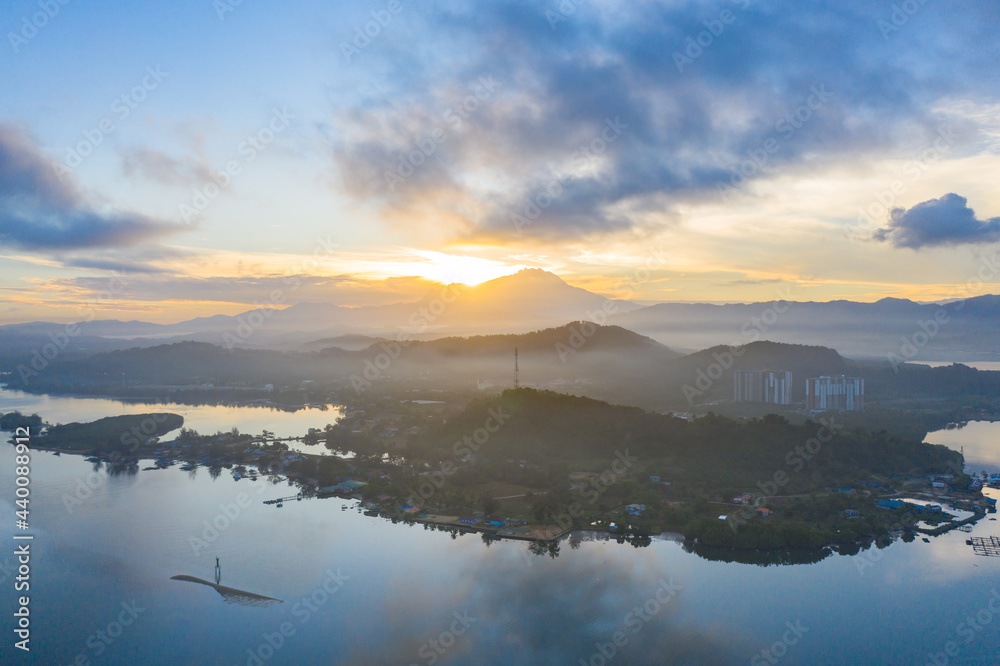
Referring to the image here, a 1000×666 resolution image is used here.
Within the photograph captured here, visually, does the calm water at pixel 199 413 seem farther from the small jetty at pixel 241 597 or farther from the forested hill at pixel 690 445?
the small jetty at pixel 241 597

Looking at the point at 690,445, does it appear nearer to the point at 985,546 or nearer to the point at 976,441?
the point at 985,546

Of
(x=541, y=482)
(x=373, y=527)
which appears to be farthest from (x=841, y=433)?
(x=373, y=527)

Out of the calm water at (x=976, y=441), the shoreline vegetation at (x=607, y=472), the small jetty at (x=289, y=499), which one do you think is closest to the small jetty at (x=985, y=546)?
the shoreline vegetation at (x=607, y=472)

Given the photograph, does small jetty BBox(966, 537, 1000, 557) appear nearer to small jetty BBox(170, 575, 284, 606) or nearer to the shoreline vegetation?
the shoreline vegetation

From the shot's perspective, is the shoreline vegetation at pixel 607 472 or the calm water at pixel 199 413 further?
the calm water at pixel 199 413

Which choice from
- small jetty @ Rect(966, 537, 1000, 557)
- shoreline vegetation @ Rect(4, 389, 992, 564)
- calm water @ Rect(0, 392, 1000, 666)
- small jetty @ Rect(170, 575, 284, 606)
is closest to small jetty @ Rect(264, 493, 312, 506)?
shoreline vegetation @ Rect(4, 389, 992, 564)

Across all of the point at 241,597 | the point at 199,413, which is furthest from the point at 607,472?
the point at 199,413
